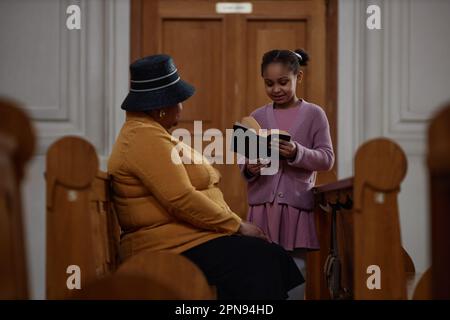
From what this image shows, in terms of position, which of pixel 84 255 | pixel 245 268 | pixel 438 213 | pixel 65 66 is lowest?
pixel 245 268

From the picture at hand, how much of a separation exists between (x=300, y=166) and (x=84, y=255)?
118cm

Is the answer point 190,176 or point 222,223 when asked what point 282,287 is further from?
point 190,176

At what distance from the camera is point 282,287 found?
247 cm

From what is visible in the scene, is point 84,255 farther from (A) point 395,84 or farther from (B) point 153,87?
(A) point 395,84

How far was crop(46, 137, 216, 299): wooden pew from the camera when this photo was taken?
1.95 meters

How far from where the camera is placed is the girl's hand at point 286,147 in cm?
294

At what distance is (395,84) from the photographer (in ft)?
15.2

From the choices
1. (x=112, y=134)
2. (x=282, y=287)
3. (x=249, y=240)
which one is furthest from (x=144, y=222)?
(x=112, y=134)

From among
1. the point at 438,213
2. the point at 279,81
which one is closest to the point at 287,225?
the point at 279,81

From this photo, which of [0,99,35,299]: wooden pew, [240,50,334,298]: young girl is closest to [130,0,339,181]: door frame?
[240,50,334,298]: young girl

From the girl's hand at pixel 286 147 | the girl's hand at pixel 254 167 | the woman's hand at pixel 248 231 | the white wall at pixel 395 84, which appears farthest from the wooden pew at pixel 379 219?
the white wall at pixel 395 84

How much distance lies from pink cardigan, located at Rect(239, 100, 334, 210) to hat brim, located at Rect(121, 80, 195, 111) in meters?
0.54

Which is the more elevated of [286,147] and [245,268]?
[286,147]
